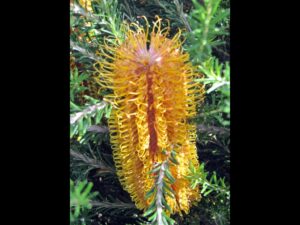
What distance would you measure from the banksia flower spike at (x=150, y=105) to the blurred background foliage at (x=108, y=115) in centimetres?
1

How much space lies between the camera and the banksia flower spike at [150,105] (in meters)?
0.52

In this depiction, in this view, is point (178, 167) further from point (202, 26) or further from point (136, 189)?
point (202, 26)

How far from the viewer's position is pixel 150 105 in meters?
0.52

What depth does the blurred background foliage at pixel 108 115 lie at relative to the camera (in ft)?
1.65

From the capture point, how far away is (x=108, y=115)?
0.51 meters

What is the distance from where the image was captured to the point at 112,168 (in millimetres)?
596

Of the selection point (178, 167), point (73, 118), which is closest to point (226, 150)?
point (178, 167)

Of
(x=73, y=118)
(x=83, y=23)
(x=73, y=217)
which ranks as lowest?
(x=73, y=217)

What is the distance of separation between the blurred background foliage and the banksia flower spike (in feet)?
0.04

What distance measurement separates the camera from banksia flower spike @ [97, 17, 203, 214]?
52cm

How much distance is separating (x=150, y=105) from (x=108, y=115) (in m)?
0.04

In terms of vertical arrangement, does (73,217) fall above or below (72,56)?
below

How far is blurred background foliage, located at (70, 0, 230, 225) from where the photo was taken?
50 centimetres

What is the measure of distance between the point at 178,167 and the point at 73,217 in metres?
0.12
